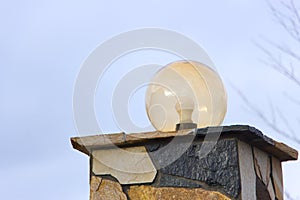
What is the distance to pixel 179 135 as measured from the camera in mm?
2061

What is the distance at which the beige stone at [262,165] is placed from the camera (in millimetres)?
2176

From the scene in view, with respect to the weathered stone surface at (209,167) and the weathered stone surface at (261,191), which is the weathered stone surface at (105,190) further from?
the weathered stone surface at (261,191)

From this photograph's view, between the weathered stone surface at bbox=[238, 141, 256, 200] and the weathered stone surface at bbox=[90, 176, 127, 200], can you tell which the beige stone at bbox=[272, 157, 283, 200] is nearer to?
the weathered stone surface at bbox=[238, 141, 256, 200]

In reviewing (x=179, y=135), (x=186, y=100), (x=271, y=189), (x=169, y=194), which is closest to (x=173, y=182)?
(x=169, y=194)

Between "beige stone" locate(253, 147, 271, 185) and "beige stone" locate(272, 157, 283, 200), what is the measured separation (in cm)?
5

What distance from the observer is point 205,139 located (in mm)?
2045

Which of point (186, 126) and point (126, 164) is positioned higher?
point (186, 126)

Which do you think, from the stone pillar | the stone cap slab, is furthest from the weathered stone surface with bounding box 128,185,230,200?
the stone cap slab

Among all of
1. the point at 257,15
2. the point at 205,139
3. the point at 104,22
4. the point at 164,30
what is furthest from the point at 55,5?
the point at 205,139

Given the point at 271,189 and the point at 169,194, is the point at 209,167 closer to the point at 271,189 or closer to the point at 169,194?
the point at 169,194

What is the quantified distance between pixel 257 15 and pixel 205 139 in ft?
8.18

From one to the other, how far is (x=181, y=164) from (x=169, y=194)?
0.09 metres

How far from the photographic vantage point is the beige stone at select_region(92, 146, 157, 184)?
2.12m

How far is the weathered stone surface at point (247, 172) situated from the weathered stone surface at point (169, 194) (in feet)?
0.25
